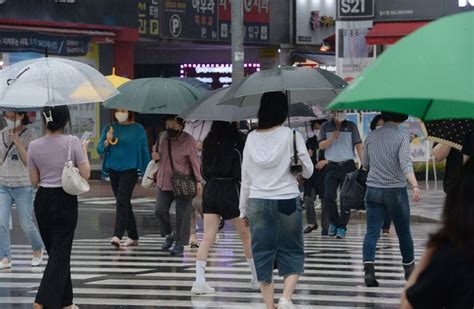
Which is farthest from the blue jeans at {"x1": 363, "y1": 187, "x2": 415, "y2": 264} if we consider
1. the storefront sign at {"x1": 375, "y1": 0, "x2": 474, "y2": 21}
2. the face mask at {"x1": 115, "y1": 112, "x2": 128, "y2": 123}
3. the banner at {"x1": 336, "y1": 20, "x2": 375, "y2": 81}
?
the banner at {"x1": 336, "y1": 20, "x2": 375, "y2": 81}

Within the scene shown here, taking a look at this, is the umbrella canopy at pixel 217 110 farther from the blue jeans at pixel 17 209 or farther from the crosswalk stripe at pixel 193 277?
the blue jeans at pixel 17 209

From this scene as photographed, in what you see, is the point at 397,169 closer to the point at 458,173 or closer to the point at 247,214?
the point at 247,214

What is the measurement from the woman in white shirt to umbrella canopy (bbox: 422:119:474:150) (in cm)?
208

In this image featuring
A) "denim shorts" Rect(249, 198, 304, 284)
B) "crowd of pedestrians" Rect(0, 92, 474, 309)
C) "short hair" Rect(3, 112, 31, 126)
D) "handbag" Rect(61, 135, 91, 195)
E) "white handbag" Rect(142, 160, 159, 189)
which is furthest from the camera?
"white handbag" Rect(142, 160, 159, 189)

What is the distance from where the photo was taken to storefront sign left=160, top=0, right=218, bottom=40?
116 ft

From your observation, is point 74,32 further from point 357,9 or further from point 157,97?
point 157,97

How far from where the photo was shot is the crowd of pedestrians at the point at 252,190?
Result: 485 cm

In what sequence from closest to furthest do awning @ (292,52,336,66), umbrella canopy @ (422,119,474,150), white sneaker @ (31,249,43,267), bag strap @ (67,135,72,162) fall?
umbrella canopy @ (422,119,474,150) < bag strap @ (67,135,72,162) < white sneaker @ (31,249,43,267) < awning @ (292,52,336,66)

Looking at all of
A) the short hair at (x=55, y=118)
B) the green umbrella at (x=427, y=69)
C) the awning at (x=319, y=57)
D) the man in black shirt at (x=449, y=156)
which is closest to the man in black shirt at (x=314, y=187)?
the man in black shirt at (x=449, y=156)

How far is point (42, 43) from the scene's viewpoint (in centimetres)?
3078

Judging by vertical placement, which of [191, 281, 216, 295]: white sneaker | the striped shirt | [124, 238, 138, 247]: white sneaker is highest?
the striped shirt

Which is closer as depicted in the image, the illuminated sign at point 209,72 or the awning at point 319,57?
the illuminated sign at point 209,72

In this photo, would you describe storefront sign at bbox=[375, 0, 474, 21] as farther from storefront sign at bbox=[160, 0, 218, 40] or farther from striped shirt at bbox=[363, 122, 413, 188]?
striped shirt at bbox=[363, 122, 413, 188]

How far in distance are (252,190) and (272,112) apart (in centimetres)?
63
